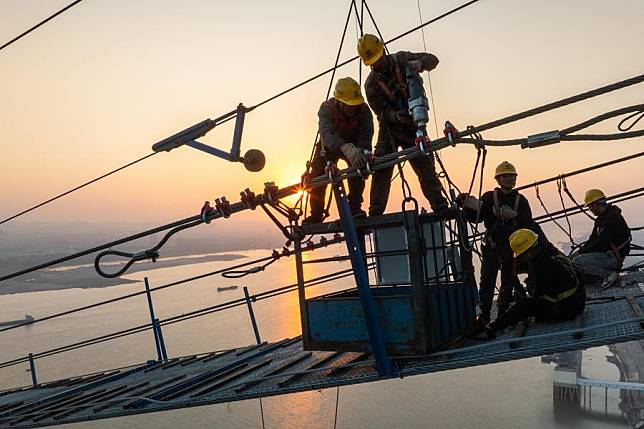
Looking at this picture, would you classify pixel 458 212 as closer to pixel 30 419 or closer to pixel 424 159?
pixel 424 159

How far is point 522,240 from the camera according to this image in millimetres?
5902

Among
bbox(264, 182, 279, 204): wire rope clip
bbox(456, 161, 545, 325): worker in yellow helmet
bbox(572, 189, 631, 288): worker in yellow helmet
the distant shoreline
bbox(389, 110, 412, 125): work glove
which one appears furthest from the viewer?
the distant shoreline

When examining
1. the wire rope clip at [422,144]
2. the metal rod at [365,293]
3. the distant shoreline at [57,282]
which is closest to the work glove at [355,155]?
the metal rod at [365,293]

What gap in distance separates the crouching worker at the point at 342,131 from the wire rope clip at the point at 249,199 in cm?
80

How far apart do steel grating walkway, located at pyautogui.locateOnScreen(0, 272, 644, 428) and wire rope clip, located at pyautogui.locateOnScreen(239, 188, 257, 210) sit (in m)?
1.85

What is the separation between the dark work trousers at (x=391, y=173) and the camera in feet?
19.3

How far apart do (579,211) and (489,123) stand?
6329 mm

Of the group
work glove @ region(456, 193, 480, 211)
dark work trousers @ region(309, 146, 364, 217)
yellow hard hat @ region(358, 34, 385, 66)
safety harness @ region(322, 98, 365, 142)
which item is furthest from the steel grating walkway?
yellow hard hat @ region(358, 34, 385, 66)

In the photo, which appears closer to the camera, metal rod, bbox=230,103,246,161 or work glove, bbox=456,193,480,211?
metal rod, bbox=230,103,246,161

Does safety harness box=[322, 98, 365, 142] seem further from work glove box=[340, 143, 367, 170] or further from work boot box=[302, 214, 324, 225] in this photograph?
work boot box=[302, 214, 324, 225]

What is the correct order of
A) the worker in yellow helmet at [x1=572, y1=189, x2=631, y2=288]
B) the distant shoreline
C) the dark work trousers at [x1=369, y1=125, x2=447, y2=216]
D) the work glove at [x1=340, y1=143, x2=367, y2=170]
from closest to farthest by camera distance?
the work glove at [x1=340, y1=143, x2=367, y2=170]
the dark work trousers at [x1=369, y1=125, x2=447, y2=216]
the worker in yellow helmet at [x1=572, y1=189, x2=631, y2=288]
the distant shoreline

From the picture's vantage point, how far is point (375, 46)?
5.62 m

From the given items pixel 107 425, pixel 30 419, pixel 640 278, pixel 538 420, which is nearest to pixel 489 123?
pixel 640 278

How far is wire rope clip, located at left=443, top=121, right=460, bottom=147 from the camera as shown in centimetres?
395
